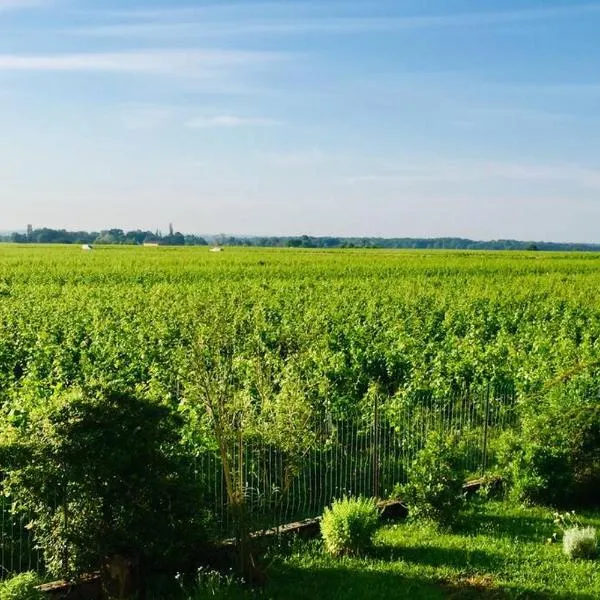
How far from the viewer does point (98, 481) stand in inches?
305

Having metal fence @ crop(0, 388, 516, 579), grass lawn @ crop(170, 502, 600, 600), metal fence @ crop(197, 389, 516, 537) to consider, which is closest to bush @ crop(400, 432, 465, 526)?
grass lawn @ crop(170, 502, 600, 600)

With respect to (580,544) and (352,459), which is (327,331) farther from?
(580,544)

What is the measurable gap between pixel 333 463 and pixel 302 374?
3.72m

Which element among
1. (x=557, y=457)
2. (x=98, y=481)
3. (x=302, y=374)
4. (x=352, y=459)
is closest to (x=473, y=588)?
(x=557, y=457)

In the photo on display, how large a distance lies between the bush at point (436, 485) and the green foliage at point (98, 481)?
342cm

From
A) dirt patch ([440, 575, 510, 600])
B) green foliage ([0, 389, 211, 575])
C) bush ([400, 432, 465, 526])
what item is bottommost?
dirt patch ([440, 575, 510, 600])

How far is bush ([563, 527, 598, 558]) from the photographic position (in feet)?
31.2

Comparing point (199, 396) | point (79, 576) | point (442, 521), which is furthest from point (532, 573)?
point (79, 576)

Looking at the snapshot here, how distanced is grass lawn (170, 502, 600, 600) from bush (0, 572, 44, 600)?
Answer: 1652mm

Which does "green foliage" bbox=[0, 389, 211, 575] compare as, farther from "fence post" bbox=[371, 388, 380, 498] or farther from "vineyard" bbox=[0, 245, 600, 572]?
"fence post" bbox=[371, 388, 380, 498]

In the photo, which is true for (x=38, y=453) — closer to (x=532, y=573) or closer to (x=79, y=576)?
(x=79, y=576)

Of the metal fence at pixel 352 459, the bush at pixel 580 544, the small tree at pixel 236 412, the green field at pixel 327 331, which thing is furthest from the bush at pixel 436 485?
the small tree at pixel 236 412

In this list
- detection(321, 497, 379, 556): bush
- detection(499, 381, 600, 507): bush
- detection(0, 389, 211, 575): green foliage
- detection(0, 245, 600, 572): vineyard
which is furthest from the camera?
detection(499, 381, 600, 507): bush

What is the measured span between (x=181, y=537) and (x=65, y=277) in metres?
40.9
